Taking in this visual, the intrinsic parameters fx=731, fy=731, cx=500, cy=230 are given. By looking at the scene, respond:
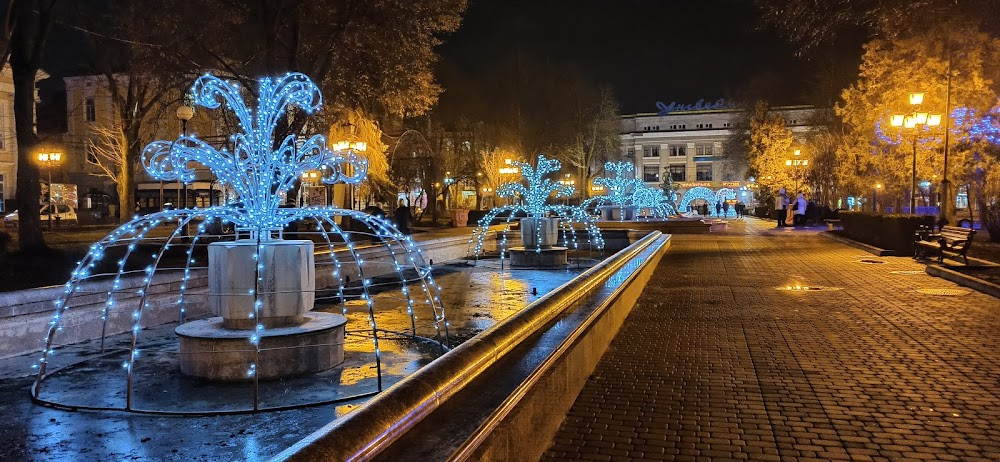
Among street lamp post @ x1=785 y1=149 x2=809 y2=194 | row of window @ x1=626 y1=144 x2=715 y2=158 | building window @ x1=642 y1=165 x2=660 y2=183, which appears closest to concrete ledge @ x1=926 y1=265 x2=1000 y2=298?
street lamp post @ x1=785 y1=149 x2=809 y2=194

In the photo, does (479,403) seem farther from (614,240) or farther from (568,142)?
(568,142)

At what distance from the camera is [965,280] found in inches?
528

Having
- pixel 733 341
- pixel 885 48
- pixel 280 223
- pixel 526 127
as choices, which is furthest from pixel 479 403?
pixel 526 127

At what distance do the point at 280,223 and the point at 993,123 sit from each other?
2641cm

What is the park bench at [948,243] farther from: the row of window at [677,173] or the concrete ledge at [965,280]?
the row of window at [677,173]

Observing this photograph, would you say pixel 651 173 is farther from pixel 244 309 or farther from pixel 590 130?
pixel 244 309

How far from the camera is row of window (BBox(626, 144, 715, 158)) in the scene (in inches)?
3959

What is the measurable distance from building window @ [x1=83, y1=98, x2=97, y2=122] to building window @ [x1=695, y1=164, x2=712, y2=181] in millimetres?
74093

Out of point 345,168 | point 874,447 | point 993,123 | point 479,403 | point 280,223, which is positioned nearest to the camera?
point 479,403

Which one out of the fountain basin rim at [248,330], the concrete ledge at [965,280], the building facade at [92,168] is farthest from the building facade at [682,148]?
the fountain basin rim at [248,330]

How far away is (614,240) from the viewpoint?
27234 mm

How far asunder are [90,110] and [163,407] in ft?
184

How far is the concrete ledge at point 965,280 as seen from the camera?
12.0 m

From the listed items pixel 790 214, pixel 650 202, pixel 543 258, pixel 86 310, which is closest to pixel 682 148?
pixel 650 202
